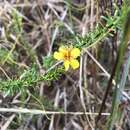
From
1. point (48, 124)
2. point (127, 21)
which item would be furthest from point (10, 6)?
point (127, 21)

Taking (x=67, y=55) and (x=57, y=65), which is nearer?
(x=67, y=55)

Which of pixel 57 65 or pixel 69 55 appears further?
pixel 57 65

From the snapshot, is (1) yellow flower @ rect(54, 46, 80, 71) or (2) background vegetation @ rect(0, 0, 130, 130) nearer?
(1) yellow flower @ rect(54, 46, 80, 71)

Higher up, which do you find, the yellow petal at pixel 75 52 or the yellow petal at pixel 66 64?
the yellow petal at pixel 75 52

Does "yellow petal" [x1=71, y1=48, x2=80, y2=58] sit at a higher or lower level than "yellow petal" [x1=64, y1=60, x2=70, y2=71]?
higher

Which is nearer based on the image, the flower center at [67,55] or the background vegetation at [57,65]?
the flower center at [67,55]

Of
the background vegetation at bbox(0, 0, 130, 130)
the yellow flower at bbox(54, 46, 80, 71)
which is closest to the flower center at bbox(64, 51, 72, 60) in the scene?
the yellow flower at bbox(54, 46, 80, 71)

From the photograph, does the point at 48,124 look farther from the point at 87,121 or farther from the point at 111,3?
the point at 111,3

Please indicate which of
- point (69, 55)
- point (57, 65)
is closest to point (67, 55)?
point (69, 55)

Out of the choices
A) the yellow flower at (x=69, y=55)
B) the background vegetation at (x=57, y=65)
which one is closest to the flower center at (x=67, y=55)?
the yellow flower at (x=69, y=55)

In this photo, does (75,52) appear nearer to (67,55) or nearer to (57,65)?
(67,55)

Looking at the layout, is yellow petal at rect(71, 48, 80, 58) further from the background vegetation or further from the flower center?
the background vegetation

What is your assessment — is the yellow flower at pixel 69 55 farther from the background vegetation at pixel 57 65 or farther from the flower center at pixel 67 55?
the background vegetation at pixel 57 65
